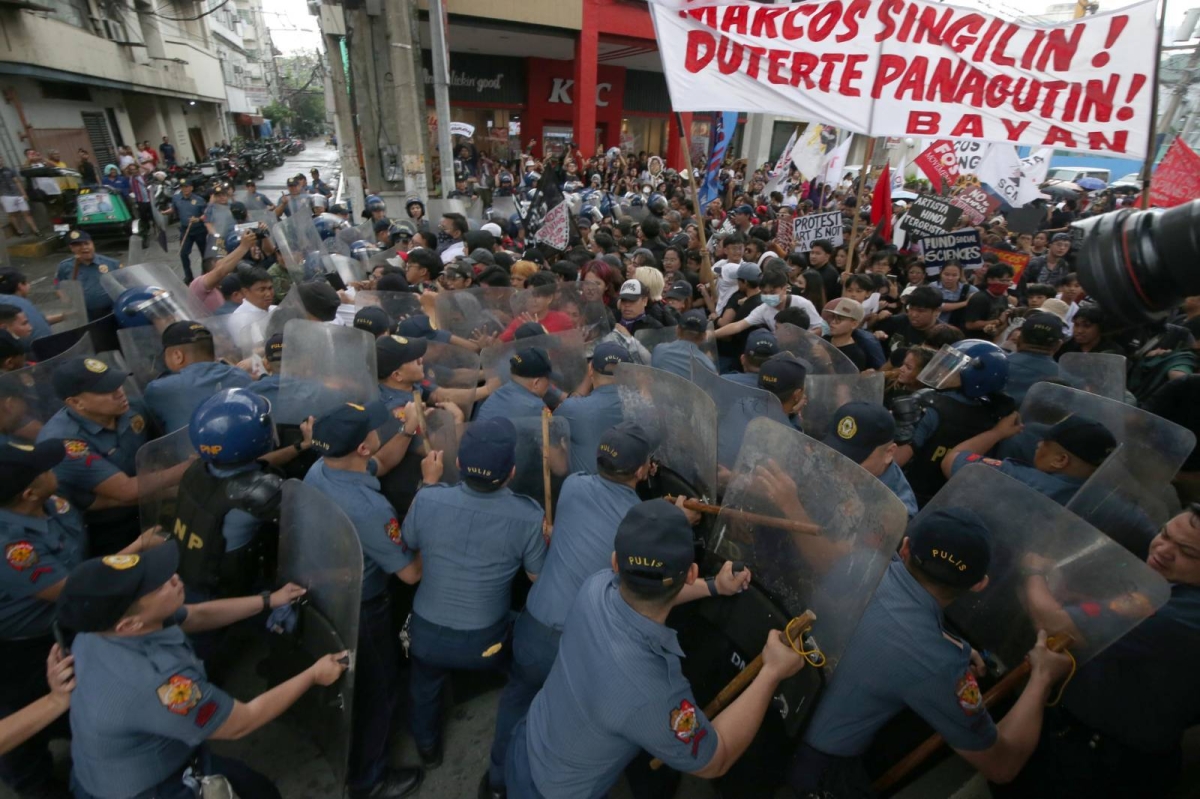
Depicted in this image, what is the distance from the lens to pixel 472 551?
2.23 m

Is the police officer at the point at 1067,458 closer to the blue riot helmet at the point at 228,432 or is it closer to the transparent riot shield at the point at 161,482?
the blue riot helmet at the point at 228,432

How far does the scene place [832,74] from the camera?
14.4 feet

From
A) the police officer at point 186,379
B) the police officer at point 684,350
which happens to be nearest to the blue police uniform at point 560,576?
the police officer at point 684,350

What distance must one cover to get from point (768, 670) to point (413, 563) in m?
1.42

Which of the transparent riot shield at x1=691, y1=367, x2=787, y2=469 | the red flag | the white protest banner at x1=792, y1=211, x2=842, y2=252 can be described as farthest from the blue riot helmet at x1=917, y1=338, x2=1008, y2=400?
the red flag

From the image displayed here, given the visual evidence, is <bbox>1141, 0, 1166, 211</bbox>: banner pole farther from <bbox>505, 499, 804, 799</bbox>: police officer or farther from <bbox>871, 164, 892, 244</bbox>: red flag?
<bbox>505, 499, 804, 799</bbox>: police officer

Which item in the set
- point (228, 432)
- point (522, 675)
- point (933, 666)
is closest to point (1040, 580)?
point (933, 666)

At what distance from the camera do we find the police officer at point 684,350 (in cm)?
364

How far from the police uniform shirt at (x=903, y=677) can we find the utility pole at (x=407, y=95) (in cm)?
1092

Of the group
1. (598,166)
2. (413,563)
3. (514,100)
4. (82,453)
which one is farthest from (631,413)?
(514,100)

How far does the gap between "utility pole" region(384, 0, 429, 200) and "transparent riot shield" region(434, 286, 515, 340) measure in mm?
7212

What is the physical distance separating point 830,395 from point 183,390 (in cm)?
351

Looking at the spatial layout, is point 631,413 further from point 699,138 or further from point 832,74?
point 699,138

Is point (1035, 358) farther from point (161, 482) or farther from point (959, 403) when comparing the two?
point (161, 482)
